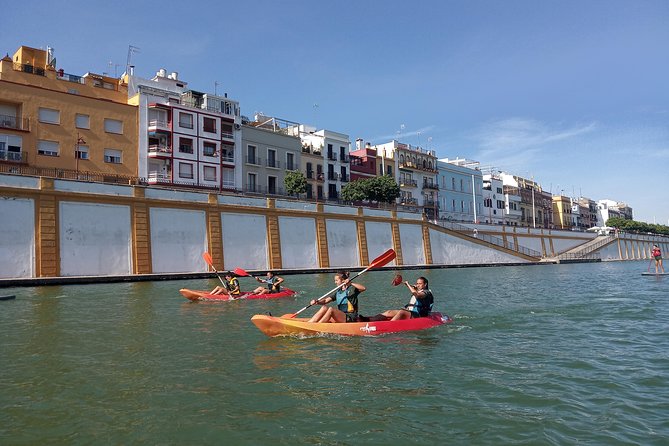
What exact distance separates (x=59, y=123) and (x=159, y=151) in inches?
302

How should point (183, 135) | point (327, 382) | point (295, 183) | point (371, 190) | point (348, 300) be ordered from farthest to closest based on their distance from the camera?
point (371, 190) < point (295, 183) < point (183, 135) < point (348, 300) < point (327, 382)

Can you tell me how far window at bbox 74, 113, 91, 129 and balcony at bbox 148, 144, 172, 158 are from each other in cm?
511

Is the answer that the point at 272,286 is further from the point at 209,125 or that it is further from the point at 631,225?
the point at 631,225

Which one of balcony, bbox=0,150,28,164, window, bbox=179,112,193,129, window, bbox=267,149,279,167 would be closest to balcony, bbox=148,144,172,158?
window, bbox=179,112,193,129

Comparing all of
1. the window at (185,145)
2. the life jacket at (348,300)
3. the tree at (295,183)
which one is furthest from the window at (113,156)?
the life jacket at (348,300)

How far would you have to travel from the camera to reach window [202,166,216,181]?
44.6 m

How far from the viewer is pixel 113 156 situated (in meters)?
39.2

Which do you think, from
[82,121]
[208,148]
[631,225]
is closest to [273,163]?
[208,148]

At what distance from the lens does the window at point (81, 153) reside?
121ft

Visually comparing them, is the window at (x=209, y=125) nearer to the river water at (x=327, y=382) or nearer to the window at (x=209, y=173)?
the window at (x=209, y=173)

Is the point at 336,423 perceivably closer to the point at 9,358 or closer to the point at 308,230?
the point at 9,358

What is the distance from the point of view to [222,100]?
1954 inches

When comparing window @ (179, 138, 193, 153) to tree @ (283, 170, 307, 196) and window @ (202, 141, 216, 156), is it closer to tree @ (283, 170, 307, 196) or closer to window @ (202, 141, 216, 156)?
window @ (202, 141, 216, 156)

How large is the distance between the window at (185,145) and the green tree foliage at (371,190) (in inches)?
706
